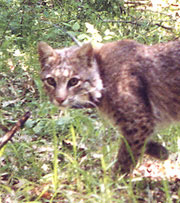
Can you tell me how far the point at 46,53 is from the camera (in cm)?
362

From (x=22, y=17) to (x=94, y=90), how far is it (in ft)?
12.1

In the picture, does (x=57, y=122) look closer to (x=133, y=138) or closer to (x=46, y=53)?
(x=46, y=53)

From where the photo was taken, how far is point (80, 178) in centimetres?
328

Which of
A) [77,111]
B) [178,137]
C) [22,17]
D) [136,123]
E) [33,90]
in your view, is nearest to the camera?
[136,123]

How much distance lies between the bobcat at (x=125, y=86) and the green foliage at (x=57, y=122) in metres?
0.27

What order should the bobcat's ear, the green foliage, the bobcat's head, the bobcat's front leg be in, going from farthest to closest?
the bobcat's ear
the bobcat's head
the bobcat's front leg
the green foliage

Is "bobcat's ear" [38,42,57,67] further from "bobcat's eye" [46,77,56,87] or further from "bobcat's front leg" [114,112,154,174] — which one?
"bobcat's front leg" [114,112,154,174]

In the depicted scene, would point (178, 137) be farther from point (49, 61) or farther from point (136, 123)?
point (49, 61)

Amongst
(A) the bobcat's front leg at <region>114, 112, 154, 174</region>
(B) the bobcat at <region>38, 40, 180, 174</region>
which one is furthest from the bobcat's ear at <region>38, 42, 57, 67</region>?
(A) the bobcat's front leg at <region>114, 112, 154, 174</region>

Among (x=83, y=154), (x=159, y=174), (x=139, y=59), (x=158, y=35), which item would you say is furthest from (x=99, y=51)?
(x=158, y=35)

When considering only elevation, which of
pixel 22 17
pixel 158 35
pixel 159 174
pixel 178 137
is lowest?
pixel 159 174

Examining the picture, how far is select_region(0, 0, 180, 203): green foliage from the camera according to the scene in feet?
10.4

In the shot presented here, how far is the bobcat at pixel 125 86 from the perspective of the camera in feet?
10.9

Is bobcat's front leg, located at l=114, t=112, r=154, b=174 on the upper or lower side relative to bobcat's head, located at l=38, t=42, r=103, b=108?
lower
